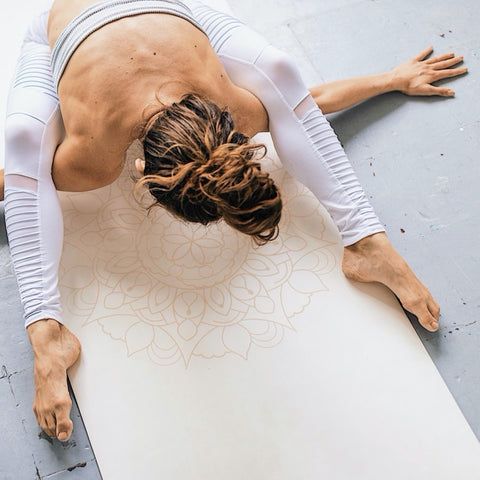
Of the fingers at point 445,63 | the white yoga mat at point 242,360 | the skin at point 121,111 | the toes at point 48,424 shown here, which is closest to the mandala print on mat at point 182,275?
the white yoga mat at point 242,360

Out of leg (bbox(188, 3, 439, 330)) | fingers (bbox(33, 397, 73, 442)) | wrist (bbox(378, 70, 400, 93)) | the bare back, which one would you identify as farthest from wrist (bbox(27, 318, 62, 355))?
A: wrist (bbox(378, 70, 400, 93))

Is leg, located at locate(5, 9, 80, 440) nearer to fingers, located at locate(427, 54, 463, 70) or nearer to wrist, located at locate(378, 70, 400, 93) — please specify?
wrist, located at locate(378, 70, 400, 93)

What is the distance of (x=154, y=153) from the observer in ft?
3.46

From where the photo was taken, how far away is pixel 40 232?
134cm

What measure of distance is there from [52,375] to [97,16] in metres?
0.73

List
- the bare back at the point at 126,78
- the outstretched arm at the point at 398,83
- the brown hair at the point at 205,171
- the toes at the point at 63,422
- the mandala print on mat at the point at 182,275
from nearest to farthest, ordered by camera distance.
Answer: the brown hair at the point at 205,171, the bare back at the point at 126,78, the toes at the point at 63,422, the mandala print on mat at the point at 182,275, the outstretched arm at the point at 398,83

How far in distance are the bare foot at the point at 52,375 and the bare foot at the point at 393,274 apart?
2.17 ft

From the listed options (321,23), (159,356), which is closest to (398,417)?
(159,356)

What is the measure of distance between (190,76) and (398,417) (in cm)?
82

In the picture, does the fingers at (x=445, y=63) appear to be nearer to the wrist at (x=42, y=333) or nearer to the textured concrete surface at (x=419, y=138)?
the textured concrete surface at (x=419, y=138)

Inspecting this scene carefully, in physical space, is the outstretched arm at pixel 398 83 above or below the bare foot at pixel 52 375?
above

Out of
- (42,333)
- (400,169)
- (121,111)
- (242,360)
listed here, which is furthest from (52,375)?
(400,169)

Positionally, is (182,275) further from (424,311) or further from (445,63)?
(445,63)

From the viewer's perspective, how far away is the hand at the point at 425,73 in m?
1.64
